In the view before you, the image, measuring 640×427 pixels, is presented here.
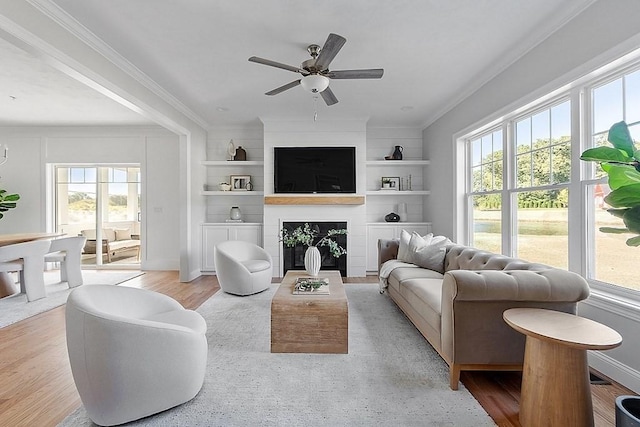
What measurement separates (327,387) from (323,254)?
3548mm

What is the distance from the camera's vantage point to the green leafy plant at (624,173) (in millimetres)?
1313

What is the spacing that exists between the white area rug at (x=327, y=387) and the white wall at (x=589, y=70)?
106 centimetres

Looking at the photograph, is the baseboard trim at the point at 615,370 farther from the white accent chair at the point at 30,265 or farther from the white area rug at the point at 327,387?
the white accent chair at the point at 30,265

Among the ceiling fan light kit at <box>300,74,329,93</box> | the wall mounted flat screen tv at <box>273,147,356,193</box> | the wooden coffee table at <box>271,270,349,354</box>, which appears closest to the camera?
the wooden coffee table at <box>271,270,349,354</box>

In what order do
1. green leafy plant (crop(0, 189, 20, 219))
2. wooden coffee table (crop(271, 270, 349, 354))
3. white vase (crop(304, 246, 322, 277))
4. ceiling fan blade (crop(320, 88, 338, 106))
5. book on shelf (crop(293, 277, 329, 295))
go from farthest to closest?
1. green leafy plant (crop(0, 189, 20, 219))
2. white vase (crop(304, 246, 322, 277))
3. ceiling fan blade (crop(320, 88, 338, 106))
4. book on shelf (crop(293, 277, 329, 295))
5. wooden coffee table (crop(271, 270, 349, 354))

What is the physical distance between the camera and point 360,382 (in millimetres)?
2150

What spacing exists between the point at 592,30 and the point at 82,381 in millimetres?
3793

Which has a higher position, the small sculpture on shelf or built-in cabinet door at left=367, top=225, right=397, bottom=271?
the small sculpture on shelf

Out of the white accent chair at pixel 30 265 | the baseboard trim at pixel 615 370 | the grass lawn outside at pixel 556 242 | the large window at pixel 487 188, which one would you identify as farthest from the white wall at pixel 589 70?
the white accent chair at pixel 30 265

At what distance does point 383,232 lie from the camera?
18.8ft

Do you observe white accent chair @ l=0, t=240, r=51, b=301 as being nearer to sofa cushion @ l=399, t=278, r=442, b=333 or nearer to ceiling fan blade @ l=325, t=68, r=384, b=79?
ceiling fan blade @ l=325, t=68, r=384, b=79

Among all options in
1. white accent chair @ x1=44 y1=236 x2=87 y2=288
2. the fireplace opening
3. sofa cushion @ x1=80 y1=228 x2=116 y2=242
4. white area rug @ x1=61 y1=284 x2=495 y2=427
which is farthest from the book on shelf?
sofa cushion @ x1=80 y1=228 x2=116 y2=242

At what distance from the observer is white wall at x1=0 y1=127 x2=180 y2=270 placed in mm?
6164

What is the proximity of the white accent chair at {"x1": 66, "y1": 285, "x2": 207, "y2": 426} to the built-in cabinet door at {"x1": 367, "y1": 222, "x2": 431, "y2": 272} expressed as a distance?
416 cm
